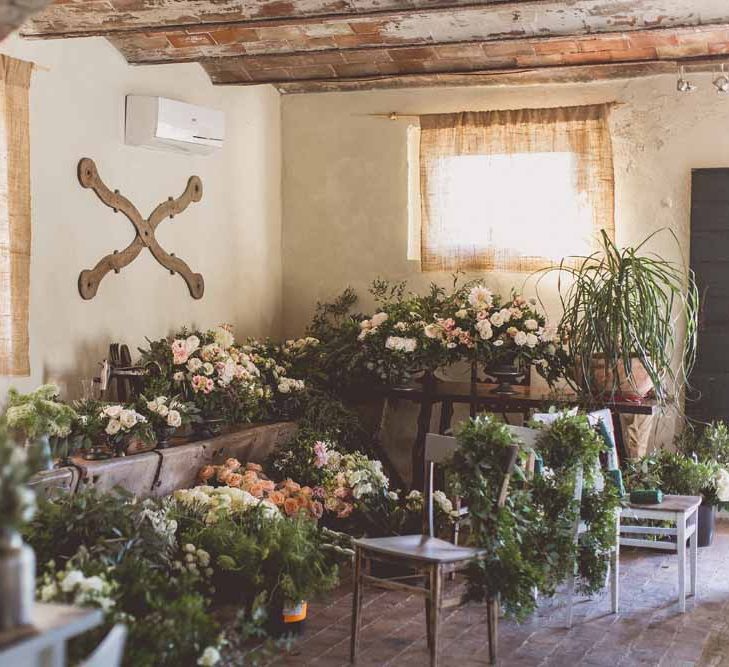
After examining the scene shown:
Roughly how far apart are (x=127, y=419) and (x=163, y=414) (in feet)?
0.85

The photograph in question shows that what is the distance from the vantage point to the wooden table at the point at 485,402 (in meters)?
6.07

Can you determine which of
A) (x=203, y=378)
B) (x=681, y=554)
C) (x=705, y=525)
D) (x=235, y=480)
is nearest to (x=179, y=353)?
(x=203, y=378)

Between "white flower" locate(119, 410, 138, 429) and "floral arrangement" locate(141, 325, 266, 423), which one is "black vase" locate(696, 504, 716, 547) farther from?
"white flower" locate(119, 410, 138, 429)

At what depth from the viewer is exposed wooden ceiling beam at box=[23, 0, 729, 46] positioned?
4910mm

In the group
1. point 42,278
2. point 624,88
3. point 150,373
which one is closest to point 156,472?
point 150,373

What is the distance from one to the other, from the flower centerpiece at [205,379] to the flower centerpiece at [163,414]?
133mm

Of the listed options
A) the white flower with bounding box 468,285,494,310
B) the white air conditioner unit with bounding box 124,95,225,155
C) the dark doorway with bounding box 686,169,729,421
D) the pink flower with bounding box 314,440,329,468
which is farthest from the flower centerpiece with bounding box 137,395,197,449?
the dark doorway with bounding box 686,169,729,421

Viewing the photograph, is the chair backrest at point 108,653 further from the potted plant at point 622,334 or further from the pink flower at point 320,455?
the potted plant at point 622,334

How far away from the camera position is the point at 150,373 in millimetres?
5723

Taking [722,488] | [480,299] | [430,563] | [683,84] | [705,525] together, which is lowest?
[705,525]

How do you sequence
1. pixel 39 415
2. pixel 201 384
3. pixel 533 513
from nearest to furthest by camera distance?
1. pixel 533 513
2. pixel 39 415
3. pixel 201 384

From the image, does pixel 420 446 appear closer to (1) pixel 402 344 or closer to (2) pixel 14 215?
(1) pixel 402 344

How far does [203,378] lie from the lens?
5652mm

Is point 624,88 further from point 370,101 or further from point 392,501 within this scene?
point 392,501
